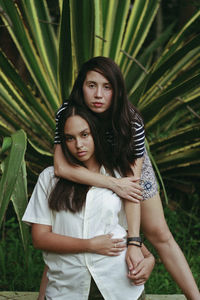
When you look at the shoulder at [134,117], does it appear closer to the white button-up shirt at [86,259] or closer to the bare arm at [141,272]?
the white button-up shirt at [86,259]

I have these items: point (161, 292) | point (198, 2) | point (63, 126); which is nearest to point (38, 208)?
point (63, 126)

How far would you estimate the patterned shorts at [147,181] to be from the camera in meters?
2.11

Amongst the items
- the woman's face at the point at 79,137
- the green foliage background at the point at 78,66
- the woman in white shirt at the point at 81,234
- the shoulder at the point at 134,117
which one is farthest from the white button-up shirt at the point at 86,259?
the green foliage background at the point at 78,66

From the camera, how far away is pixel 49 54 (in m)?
3.35

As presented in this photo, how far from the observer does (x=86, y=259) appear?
176 cm

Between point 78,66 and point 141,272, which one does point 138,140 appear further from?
point 78,66

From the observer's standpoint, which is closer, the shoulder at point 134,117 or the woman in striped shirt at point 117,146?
the woman in striped shirt at point 117,146

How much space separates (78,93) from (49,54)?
4.67 ft

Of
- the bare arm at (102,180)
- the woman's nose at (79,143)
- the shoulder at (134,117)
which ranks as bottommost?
the bare arm at (102,180)

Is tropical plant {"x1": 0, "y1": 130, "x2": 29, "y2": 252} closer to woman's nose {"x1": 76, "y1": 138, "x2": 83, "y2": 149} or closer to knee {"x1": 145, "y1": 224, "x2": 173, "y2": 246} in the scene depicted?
woman's nose {"x1": 76, "y1": 138, "x2": 83, "y2": 149}

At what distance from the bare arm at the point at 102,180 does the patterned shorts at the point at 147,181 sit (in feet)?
0.59

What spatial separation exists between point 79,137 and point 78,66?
117cm

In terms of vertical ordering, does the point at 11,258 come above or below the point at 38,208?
below

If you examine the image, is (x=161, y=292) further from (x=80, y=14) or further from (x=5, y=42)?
(x=5, y=42)
